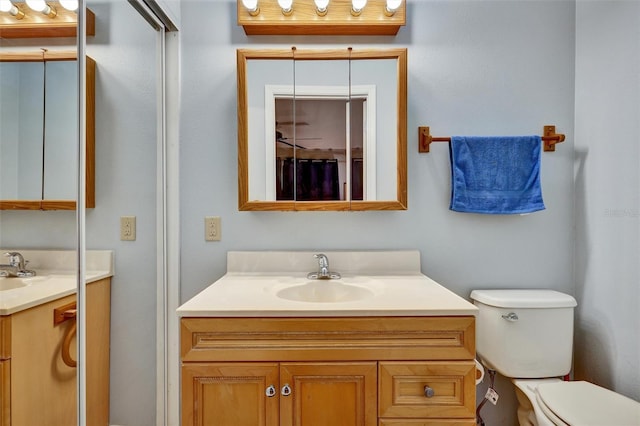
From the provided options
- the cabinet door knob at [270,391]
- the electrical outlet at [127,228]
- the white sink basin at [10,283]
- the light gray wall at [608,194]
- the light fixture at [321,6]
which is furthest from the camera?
the light fixture at [321,6]

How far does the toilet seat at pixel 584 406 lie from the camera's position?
1.11 metres

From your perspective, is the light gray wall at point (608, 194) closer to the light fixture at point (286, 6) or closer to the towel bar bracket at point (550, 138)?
the towel bar bracket at point (550, 138)

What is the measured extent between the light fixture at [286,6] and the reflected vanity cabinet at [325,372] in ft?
4.15

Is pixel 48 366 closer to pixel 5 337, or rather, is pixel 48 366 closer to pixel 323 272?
pixel 5 337

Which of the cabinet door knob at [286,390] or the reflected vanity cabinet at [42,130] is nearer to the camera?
the reflected vanity cabinet at [42,130]

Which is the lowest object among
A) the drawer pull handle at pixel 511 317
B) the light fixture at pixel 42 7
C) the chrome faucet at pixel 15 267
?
the drawer pull handle at pixel 511 317

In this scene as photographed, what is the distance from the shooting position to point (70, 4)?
38.2 inches

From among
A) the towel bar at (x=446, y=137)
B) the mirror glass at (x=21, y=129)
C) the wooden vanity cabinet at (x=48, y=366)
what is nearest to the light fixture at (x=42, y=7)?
the mirror glass at (x=21, y=129)

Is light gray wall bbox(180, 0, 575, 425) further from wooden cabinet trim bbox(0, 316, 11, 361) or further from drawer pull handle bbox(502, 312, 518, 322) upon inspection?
wooden cabinet trim bbox(0, 316, 11, 361)

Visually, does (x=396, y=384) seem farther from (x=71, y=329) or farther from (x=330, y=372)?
(x=71, y=329)

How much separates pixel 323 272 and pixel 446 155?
0.79 meters

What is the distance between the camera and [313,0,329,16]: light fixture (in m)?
1.46

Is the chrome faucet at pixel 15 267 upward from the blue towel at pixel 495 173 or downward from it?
downward

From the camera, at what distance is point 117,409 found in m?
1.25
